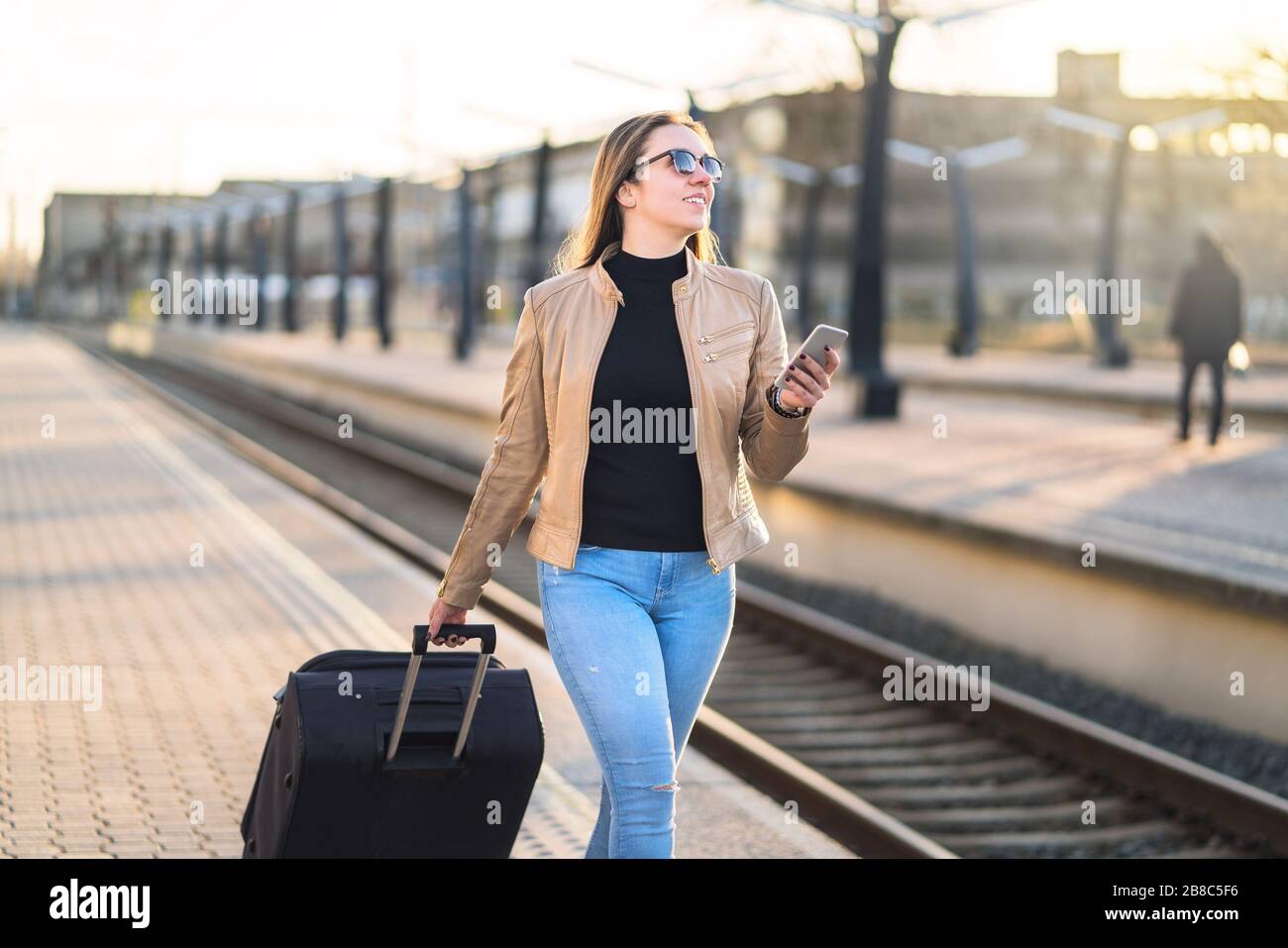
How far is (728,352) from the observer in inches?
156

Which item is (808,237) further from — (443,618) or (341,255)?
(443,618)

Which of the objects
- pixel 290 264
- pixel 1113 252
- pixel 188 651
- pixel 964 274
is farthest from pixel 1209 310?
pixel 290 264

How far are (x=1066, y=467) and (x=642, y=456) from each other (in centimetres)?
1258

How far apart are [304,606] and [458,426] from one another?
1357 centimetres

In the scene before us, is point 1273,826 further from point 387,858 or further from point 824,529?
point 824,529

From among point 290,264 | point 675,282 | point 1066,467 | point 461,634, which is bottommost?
point 1066,467

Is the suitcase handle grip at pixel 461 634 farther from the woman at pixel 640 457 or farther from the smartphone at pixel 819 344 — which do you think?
the smartphone at pixel 819 344

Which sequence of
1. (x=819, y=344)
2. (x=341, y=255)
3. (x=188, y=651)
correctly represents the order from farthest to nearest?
1. (x=341, y=255)
2. (x=188, y=651)
3. (x=819, y=344)

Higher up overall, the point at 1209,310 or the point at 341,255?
the point at 341,255

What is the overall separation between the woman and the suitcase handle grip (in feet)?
0.09

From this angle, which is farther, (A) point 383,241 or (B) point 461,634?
(A) point 383,241

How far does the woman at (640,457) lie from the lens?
3.86 m

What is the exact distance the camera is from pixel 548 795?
6.48 meters

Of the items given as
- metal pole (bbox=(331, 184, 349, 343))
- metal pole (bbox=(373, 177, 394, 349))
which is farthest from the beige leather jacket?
metal pole (bbox=(331, 184, 349, 343))
